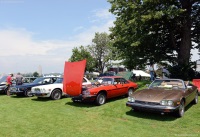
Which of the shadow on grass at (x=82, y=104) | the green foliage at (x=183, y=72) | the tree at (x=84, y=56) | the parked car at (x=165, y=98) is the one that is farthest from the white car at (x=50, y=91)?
the tree at (x=84, y=56)

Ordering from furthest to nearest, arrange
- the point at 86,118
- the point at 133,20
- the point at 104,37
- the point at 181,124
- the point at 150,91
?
the point at 104,37
the point at 133,20
the point at 150,91
the point at 86,118
the point at 181,124

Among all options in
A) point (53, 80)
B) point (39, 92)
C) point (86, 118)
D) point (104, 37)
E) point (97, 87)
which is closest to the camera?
point (86, 118)

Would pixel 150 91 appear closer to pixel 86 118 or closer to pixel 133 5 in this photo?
pixel 86 118

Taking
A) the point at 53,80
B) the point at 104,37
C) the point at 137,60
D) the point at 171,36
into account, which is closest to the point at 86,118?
the point at 53,80

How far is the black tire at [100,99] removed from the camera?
414 inches

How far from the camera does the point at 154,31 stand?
1989 cm

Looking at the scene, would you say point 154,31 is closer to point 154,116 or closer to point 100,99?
point 100,99

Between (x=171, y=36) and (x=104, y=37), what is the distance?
3504 cm

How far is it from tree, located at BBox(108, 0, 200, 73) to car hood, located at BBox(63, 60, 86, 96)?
7696 millimetres

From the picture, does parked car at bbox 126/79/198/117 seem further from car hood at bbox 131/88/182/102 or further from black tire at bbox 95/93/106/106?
black tire at bbox 95/93/106/106

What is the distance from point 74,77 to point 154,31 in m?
11.7

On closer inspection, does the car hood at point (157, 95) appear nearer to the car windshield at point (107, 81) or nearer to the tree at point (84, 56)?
the car windshield at point (107, 81)

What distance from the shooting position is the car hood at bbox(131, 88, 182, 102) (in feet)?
25.8

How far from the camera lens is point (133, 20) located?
16.8 m
